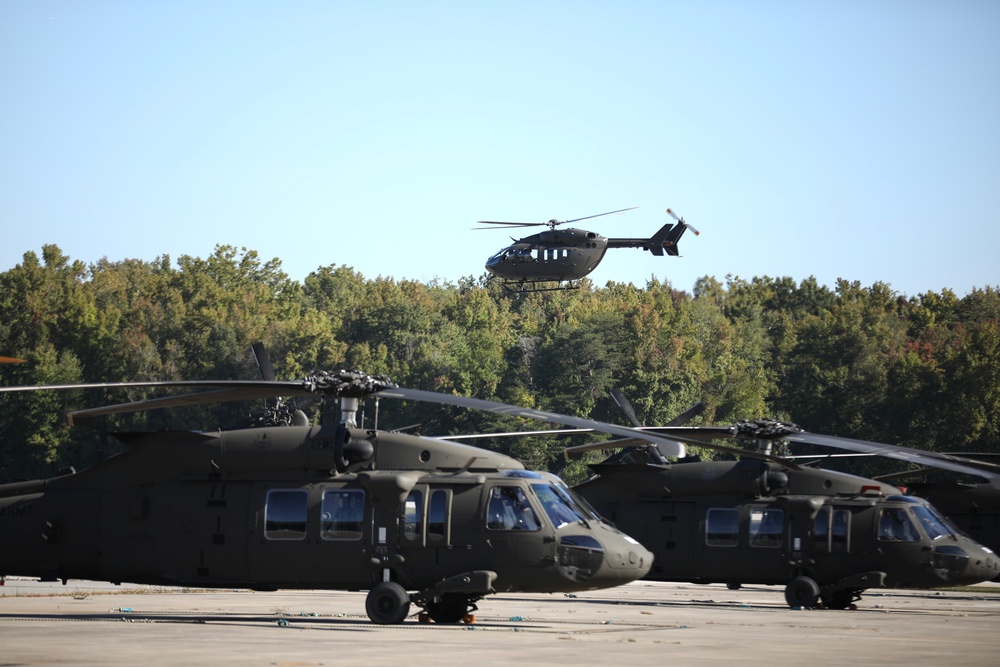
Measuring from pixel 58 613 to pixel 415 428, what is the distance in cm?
619

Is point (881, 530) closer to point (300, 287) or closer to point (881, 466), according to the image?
point (881, 466)

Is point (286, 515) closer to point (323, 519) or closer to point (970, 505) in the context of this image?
point (323, 519)

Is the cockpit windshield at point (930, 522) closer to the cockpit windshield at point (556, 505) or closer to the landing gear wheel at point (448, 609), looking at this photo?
the cockpit windshield at point (556, 505)

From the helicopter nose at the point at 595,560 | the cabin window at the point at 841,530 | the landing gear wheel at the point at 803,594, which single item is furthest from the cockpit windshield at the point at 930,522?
the helicopter nose at the point at 595,560

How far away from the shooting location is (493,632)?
19203 millimetres

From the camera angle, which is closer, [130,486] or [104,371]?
[130,486]

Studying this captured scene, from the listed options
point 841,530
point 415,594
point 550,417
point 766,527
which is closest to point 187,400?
point 415,594

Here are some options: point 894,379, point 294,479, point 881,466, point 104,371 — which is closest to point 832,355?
point 894,379

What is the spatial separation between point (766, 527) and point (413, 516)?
9242mm

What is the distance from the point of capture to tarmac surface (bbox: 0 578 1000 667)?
1553cm

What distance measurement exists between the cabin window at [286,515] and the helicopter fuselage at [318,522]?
2 cm

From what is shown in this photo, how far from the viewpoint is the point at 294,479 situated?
21125 mm

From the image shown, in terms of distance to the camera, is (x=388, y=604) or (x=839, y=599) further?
(x=839, y=599)

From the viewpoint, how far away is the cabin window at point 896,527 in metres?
26.5
